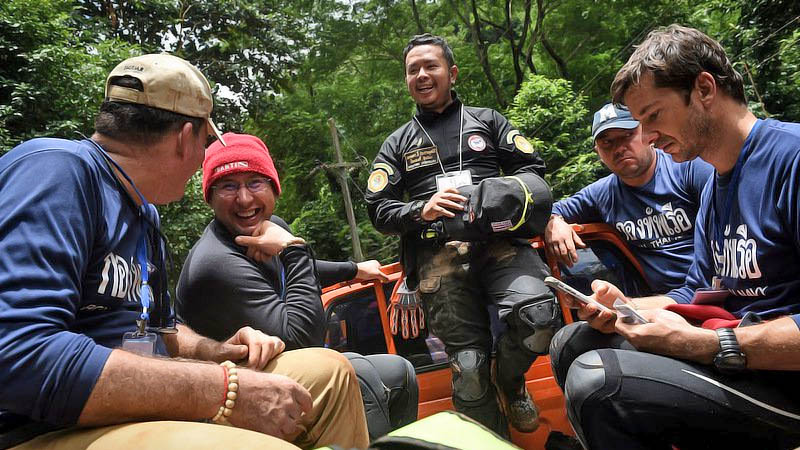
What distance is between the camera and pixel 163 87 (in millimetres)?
1737

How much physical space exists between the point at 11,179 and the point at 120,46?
12136 mm

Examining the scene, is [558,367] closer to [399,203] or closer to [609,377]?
[609,377]

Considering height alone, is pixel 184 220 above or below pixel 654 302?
below

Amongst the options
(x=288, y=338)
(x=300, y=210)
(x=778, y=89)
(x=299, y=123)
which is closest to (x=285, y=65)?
(x=299, y=123)

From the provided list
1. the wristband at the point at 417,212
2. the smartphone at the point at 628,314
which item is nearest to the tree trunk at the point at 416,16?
the wristband at the point at 417,212

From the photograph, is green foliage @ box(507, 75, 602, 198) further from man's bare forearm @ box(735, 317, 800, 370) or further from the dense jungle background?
man's bare forearm @ box(735, 317, 800, 370)

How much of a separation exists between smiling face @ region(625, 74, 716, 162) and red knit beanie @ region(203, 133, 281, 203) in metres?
1.48

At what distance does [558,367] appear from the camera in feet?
7.04

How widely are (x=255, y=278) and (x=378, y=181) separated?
1373 mm

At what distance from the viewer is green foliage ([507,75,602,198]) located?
976cm


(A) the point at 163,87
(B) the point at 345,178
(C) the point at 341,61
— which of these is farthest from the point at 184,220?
(A) the point at 163,87

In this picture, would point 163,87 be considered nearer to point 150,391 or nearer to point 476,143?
point 150,391

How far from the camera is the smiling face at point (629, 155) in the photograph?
3299 millimetres

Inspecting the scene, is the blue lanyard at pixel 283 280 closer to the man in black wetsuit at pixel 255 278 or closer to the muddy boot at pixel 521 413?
the man in black wetsuit at pixel 255 278
